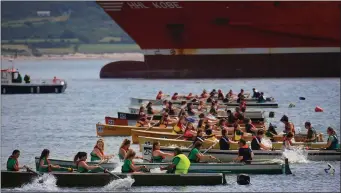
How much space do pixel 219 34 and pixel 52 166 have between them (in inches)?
2119

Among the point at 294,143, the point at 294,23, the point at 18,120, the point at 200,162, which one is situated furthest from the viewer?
the point at 294,23

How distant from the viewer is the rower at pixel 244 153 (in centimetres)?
3550

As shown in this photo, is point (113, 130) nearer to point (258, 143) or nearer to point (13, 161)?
point (258, 143)

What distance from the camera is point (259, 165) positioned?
3550 centimetres

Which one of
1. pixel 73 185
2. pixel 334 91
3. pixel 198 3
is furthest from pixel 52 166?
pixel 334 91

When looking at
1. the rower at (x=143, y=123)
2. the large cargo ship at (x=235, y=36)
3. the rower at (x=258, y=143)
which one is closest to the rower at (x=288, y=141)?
the rower at (x=258, y=143)

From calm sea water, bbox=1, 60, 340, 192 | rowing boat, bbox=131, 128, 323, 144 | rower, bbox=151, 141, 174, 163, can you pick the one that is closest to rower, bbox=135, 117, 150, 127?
rowing boat, bbox=131, 128, 323, 144

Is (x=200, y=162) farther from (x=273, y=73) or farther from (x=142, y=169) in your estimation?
(x=273, y=73)

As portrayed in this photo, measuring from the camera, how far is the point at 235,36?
86562 mm

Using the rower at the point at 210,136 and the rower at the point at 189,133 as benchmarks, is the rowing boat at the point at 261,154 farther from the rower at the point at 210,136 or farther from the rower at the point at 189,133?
the rower at the point at 189,133

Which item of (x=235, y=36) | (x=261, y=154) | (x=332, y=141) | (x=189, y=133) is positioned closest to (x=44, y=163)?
(x=261, y=154)

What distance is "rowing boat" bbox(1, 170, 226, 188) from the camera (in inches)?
1291

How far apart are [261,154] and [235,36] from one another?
1951 inches

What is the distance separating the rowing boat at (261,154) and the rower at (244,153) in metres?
1.37
